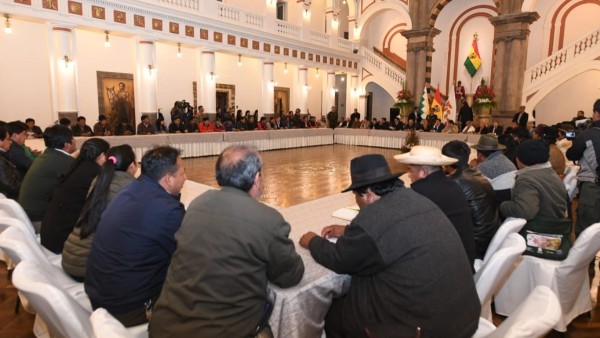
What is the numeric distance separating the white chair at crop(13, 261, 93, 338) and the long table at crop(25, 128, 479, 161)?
7197 mm

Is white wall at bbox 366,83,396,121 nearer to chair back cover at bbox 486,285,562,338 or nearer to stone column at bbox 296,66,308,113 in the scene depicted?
stone column at bbox 296,66,308,113

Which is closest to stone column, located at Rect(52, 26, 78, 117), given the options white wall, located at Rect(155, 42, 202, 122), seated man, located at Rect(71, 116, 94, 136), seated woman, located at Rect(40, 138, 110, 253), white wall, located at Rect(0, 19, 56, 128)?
white wall, located at Rect(0, 19, 56, 128)

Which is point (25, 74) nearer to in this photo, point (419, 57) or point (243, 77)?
point (243, 77)

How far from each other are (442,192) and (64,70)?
1116 cm

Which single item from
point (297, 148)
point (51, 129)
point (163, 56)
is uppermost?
point (163, 56)

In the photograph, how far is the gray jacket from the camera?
2918 millimetres

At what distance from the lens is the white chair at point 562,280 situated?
2668mm

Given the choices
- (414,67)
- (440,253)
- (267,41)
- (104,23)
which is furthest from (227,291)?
(414,67)

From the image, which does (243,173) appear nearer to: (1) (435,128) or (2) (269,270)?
(2) (269,270)

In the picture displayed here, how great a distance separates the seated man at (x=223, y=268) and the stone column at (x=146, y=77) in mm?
11777

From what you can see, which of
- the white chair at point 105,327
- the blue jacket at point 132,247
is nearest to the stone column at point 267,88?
the blue jacket at point 132,247

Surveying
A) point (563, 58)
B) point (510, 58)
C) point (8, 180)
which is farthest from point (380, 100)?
point (8, 180)

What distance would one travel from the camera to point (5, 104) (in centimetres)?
1072

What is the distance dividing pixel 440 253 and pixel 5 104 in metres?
12.8
